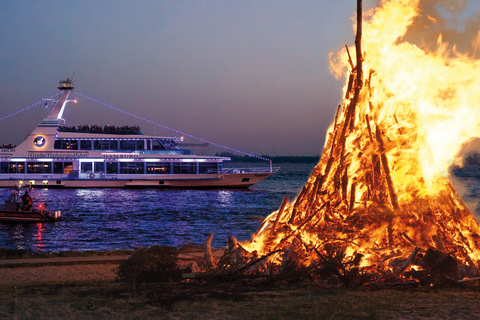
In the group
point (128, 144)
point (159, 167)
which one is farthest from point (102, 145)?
point (159, 167)

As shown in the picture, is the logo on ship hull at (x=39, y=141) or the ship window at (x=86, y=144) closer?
the ship window at (x=86, y=144)

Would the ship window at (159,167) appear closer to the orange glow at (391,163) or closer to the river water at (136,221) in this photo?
the river water at (136,221)

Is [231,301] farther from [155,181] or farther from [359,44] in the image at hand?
[155,181]

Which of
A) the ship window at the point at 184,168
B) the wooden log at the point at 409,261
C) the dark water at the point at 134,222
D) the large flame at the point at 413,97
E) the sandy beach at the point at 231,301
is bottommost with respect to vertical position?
the dark water at the point at 134,222

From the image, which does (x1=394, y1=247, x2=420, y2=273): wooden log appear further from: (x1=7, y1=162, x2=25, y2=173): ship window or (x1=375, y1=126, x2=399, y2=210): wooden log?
(x1=7, y1=162, x2=25, y2=173): ship window

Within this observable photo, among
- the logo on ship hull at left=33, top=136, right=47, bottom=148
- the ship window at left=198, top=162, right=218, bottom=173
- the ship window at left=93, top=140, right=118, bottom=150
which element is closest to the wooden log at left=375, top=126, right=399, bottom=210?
the ship window at left=198, top=162, right=218, bottom=173

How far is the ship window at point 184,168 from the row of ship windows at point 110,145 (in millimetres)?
2114

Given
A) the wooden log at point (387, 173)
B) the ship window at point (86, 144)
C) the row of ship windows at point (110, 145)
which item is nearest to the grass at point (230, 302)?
the wooden log at point (387, 173)

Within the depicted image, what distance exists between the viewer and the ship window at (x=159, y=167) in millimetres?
50094

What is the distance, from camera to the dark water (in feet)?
66.8

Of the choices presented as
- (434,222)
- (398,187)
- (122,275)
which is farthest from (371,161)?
(122,275)

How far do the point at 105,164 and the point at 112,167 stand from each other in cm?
77

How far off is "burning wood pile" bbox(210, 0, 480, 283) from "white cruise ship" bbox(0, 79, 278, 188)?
133 ft

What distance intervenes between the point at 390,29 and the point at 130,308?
19.9 feet
